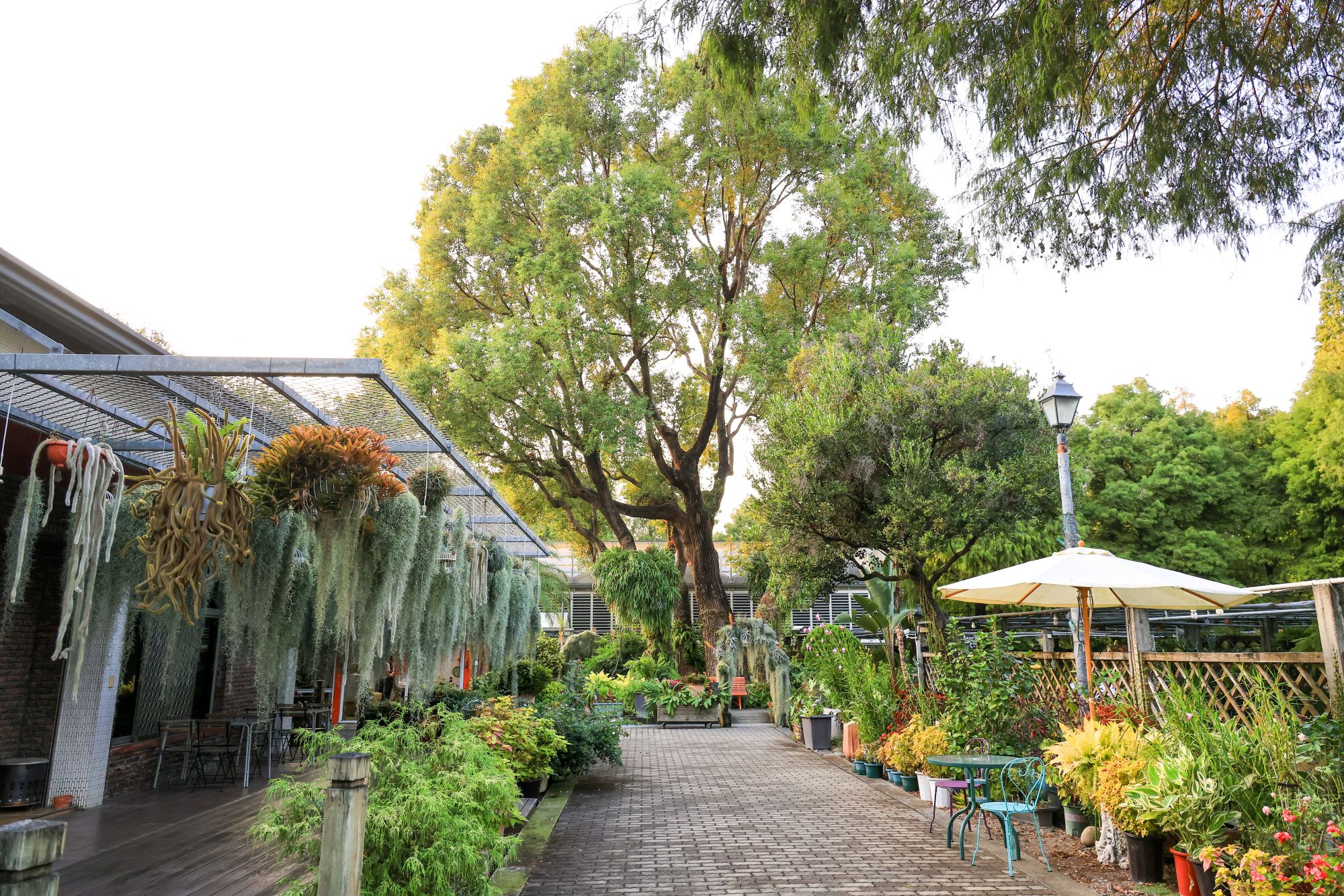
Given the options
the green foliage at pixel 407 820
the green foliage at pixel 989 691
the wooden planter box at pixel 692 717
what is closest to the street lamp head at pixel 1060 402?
the green foliage at pixel 989 691

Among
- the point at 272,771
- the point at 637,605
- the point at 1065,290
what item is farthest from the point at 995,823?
the point at 637,605

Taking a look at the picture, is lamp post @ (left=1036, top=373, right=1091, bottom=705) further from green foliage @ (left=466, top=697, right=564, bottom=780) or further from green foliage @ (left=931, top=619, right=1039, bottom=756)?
green foliage @ (left=466, top=697, right=564, bottom=780)

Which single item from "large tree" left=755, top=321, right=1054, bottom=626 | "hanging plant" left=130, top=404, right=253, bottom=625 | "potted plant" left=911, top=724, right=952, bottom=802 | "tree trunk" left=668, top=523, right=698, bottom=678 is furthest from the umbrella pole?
"tree trunk" left=668, top=523, right=698, bottom=678

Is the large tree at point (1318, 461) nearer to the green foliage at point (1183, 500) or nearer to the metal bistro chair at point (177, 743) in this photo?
the green foliage at point (1183, 500)

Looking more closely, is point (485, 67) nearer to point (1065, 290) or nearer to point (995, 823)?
point (1065, 290)

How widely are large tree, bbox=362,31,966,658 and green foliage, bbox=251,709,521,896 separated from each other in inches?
474

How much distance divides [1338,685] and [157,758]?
10.5 meters

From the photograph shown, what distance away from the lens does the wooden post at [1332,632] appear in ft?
16.7

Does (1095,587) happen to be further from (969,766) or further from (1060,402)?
(969,766)

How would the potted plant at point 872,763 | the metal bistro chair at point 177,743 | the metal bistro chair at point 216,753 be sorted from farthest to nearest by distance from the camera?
the potted plant at point 872,763
the metal bistro chair at point 216,753
the metal bistro chair at point 177,743

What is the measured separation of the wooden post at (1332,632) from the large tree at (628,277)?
11895 mm

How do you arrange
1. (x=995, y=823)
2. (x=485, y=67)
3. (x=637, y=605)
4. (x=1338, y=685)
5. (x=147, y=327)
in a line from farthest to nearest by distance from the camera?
(x=147, y=327), (x=637, y=605), (x=485, y=67), (x=995, y=823), (x=1338, y=685)

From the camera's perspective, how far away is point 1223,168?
5.77 metres

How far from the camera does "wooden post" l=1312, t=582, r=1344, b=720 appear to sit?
5.10m
